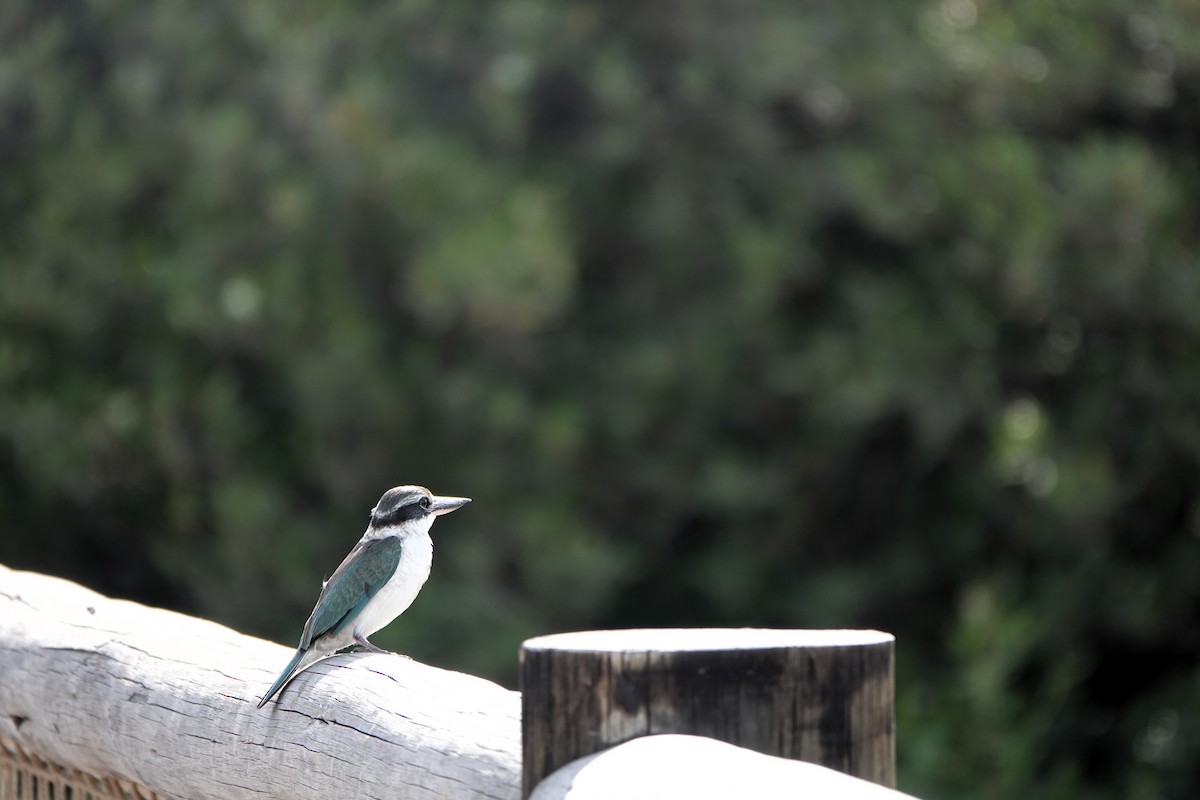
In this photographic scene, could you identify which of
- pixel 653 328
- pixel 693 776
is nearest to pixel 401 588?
pixel 693 776

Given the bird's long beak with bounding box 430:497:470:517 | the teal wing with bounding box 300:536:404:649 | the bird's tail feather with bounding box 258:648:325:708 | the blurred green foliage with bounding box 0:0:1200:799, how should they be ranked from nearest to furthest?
the bird's tail feather with bounding box 258:648:325:708 < the teal wing with bounding box 300:536:404:649 < the bird's long beak with bounding box 430:497:470:517 < the blurred green foliage with bounding box 0:0:1200:799

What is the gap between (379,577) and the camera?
2910mm

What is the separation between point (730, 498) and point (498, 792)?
472 cm

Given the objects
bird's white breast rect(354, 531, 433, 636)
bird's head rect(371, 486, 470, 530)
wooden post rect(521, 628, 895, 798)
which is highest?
bird's head rect(371, 486, 470, 530)

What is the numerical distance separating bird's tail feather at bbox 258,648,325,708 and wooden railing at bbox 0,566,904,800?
0.02 m

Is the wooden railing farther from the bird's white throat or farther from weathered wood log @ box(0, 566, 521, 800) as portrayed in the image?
the bird's white throat

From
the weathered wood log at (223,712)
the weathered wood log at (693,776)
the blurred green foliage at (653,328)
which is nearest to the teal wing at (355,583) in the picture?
the weathered wood log at (223,712)

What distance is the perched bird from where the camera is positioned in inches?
107

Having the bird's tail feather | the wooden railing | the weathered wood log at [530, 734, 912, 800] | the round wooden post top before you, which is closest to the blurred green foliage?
the wooden railing

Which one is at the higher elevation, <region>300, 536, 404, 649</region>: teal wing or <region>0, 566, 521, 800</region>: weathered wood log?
<region>300, 536, 404, 649</region>: teal wing

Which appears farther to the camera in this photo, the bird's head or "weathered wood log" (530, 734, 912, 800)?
the bird's head

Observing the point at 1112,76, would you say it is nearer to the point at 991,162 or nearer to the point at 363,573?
the point at 991,162

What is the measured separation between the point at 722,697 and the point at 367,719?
63 cm

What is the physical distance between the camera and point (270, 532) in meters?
5.98
